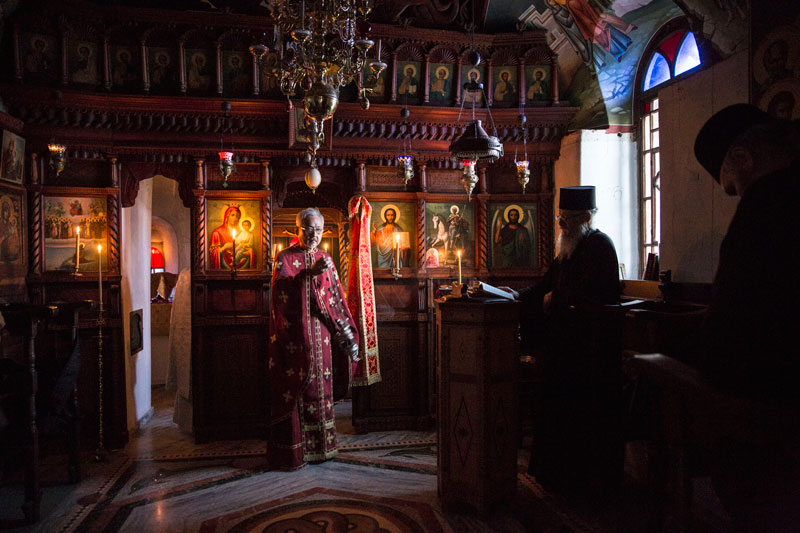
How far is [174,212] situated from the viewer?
390 inches

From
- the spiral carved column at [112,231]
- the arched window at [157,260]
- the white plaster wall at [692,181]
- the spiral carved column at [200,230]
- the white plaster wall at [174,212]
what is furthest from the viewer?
the arched window at [157,260]

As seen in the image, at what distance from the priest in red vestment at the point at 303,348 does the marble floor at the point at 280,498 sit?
0.26 meters

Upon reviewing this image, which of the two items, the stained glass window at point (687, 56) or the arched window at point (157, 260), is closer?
the stained glass window at point (687, 56)

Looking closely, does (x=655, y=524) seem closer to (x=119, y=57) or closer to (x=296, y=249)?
(x=296, y=249)

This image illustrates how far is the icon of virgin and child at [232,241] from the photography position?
6293mm

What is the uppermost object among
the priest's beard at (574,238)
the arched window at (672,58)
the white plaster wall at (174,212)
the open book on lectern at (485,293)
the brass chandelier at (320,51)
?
the arched window at (672,58)

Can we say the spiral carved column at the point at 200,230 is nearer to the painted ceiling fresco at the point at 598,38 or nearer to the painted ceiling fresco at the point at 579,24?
the painted ceiling fresco at the point at 579,24

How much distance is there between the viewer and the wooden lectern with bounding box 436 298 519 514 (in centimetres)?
384

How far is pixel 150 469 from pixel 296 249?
2.59 meters

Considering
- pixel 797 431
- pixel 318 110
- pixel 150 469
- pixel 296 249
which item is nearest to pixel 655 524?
pixel 797 431

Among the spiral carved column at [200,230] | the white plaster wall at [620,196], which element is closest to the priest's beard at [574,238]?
the white plaster wall at [620,196]

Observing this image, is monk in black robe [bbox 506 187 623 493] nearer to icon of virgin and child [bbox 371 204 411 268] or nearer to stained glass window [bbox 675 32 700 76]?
stained glass window [bbox 675 32 700 76]

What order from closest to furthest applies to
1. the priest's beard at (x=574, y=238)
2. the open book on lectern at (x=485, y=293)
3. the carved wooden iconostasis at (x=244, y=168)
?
the open book on lectern at (x=485, y=293), the priest's beard at (x=574, y=238), the carved wooden iconostasis at (x=244, y=168)

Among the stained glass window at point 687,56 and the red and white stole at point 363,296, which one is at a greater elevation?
the stained glass window at point 687,56
